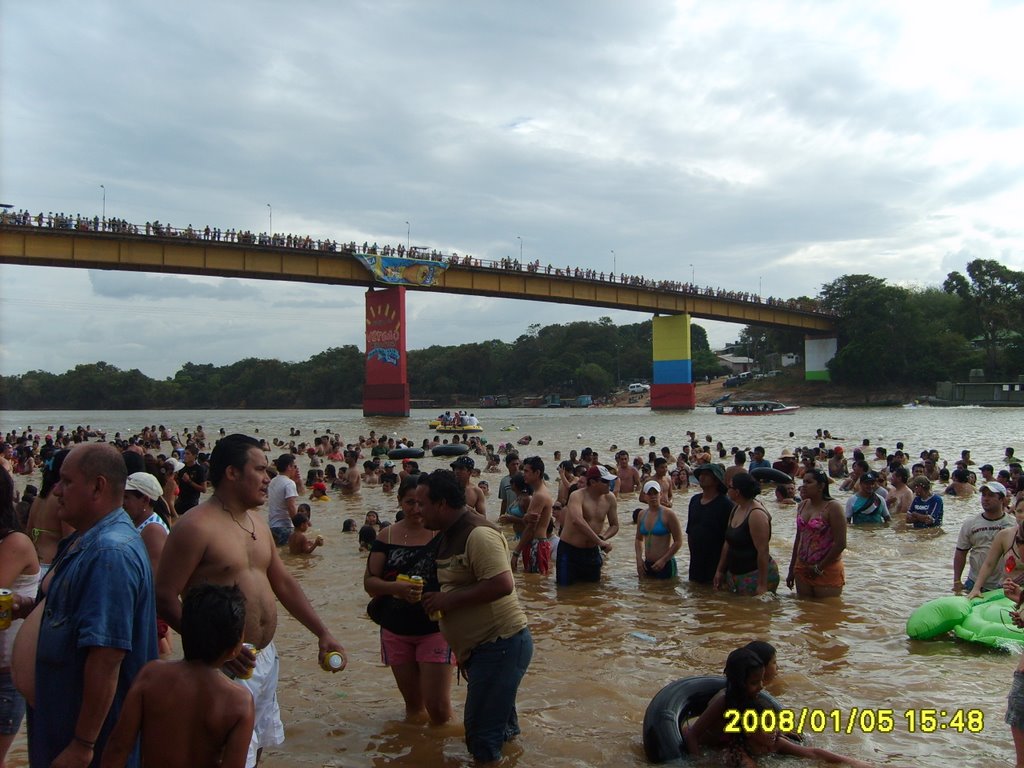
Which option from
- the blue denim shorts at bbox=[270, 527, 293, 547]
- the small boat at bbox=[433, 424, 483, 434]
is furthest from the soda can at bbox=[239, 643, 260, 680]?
the small boat at bbox=[433, 424, 483, 434]

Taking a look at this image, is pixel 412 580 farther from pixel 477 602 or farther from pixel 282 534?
pixel 282 534

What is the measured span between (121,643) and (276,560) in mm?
1175

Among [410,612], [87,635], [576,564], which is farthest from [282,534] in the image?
[87,635]

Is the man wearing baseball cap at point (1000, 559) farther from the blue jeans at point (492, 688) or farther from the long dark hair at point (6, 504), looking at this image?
the long dark hair at point (6, 504)

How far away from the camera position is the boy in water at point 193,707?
288cm

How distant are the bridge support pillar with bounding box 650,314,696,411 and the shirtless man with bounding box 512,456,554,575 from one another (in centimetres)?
6580

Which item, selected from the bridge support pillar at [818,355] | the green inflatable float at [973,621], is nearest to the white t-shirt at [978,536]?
the green inflatable float at [973,621]

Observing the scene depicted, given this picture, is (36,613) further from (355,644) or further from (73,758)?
(355,644)

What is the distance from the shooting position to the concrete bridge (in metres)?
43.2

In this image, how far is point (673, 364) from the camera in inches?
2953

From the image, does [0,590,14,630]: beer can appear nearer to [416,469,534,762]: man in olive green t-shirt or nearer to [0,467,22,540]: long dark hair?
[0,467,22,540]: long dark hair

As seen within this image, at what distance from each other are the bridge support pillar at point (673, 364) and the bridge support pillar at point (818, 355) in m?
19.9

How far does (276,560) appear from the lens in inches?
161

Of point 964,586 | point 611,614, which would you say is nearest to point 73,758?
point 611,614
